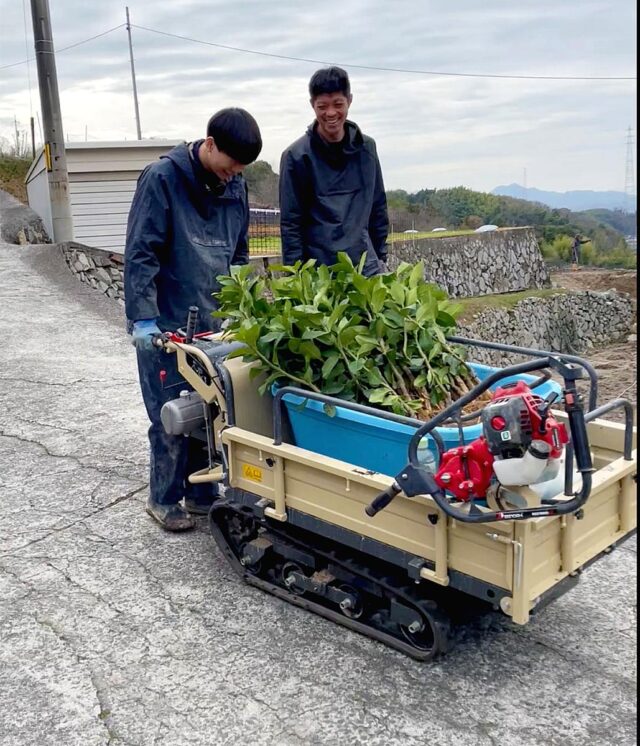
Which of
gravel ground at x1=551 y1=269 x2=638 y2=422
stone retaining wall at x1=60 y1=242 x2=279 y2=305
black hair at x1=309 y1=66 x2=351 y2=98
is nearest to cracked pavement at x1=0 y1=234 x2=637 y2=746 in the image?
black hair at x1=309 y1=66 x2=351 y2=98

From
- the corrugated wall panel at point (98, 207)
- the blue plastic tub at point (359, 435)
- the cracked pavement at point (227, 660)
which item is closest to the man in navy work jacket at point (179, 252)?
the cracked pavement at point (227, 660)

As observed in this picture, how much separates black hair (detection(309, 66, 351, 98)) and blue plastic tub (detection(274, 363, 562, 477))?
1.67 metres

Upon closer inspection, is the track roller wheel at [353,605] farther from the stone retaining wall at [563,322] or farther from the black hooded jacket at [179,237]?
the stone retaining wall at [563,322]

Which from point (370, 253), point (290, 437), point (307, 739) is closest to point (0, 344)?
Answer: point (370, 253)

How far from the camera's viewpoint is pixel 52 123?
1345 cm

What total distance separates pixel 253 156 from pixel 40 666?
244 centimetres

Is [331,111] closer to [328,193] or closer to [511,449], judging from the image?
[328,193]

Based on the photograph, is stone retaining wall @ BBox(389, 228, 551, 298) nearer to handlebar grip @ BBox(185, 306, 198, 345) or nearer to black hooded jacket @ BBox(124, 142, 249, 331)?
black hooded jacket @ BBox(124, 142, 249, 331)

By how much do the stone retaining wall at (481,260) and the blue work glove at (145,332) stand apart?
19365 millimetres

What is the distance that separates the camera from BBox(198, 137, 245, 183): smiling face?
3.99 meters

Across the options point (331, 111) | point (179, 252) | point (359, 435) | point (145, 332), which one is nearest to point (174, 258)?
point (179, 252)

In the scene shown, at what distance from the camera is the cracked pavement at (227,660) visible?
9.61 ft

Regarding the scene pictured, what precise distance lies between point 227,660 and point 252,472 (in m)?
0.79

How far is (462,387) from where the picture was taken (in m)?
3.63
